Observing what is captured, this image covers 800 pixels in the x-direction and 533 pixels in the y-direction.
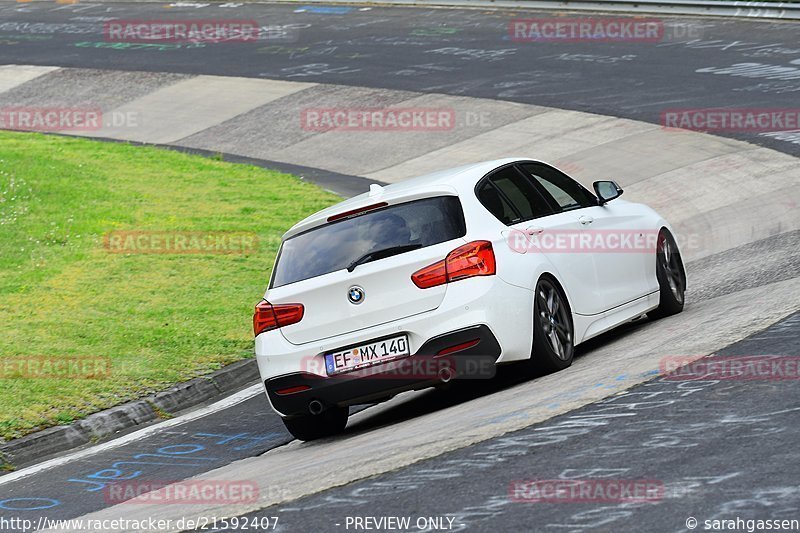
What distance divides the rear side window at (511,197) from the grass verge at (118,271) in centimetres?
322

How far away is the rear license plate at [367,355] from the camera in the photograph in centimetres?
808

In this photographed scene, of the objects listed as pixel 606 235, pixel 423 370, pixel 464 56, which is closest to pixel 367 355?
pixel 423 370

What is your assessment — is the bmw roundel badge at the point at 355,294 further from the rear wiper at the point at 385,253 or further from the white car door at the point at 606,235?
the white car door at the point at 606,235

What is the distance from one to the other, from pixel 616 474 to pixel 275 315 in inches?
127

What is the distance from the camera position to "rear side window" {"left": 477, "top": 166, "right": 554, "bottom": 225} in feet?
28.6

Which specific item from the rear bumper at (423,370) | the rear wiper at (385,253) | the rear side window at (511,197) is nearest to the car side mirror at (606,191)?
the rear side window at (511,197)

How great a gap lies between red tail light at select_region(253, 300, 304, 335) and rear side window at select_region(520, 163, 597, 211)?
88.2 inches

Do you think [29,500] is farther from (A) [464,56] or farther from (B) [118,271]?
(A) [464,56]

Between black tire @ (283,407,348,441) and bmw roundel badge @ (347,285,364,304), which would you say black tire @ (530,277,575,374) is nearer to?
bmw roundel badge @ (347,285,364,304)

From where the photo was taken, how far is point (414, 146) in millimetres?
21688

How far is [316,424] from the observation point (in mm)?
8773

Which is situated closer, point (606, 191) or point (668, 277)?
point (606, 191)

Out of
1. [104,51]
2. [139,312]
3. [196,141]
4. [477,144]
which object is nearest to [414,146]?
[477,144]

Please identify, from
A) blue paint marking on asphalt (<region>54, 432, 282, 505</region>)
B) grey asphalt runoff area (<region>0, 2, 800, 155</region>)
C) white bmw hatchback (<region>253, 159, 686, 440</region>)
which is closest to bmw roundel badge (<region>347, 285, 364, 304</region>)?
white bmw hatchback (<region>253, 159, 686, 440</region>)
